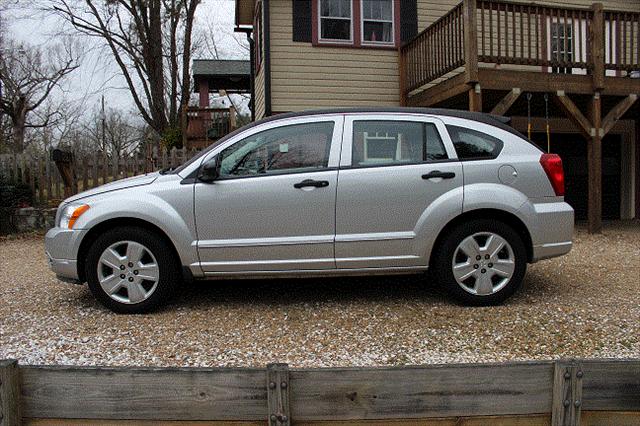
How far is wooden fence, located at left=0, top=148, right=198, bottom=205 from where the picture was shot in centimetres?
1116

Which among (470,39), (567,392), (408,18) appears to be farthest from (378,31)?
(567,392)

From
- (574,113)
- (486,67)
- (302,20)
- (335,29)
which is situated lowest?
(574,113)

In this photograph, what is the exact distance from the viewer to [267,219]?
14.9ft

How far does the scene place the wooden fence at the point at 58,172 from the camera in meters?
11.2

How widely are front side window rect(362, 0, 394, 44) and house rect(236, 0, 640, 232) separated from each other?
0.02m

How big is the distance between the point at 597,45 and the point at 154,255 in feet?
27.6

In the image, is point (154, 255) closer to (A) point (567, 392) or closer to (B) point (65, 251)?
(B) point (65, 251)

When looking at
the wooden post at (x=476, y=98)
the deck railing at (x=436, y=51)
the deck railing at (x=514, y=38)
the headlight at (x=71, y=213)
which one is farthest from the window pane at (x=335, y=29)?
the headlight at (x=71, y=213)

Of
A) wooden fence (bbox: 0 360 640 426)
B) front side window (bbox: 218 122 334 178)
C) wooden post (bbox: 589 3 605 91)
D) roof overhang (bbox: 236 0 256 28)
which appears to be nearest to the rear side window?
front side window (bbox: 218 122 334 178)

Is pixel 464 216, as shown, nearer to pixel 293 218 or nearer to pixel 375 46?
pixel 293 218

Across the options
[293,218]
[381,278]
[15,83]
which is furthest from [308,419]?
[15,83]

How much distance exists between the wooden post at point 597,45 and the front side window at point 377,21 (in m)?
4.00

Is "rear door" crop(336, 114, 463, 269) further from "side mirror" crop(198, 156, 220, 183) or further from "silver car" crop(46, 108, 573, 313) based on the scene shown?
"side mirror" crop(198, 156, 220, 183)

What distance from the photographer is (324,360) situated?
12.1 ft
